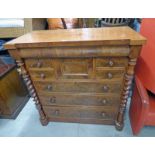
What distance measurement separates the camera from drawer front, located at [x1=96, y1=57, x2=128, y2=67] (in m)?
1.06

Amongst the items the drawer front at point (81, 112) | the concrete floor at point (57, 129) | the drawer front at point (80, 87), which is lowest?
the concrete floor at point (57, 129)

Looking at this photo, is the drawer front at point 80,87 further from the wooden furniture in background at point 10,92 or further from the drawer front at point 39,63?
the wooden furniture in background at point 10,92

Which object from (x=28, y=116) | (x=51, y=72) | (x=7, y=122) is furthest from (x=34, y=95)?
(x=7, y=122)

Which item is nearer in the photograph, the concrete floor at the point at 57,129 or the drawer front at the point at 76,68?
the drawer front at the point at 76,68

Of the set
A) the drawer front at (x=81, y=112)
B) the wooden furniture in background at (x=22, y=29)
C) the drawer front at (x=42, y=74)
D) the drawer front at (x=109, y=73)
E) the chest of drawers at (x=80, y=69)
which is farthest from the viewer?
the wooden furniture in background at (x=22, y=29)

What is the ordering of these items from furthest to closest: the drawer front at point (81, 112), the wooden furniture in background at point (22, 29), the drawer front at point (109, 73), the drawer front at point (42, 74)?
the wooden furniture in background at point (22, 29)
the drawer front at point (81, 112)
the drawer front at point (42, 74)
the drawer front at point (109, 73)

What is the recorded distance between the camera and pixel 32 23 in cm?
155

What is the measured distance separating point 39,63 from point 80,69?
1.08ft

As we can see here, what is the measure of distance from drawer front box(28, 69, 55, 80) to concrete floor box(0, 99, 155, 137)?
62 centimetres

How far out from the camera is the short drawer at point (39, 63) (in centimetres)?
116

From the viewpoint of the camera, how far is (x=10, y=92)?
1661 mm

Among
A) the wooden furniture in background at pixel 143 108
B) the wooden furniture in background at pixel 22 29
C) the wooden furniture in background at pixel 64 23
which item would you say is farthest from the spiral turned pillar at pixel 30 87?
the wooden furniture in background at pixel 143 108

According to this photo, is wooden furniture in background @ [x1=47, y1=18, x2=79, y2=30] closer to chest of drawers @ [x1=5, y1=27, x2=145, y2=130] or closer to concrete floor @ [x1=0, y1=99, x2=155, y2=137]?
chest of drawers @ [x1=5, y1=27, x2=145, y2=130]

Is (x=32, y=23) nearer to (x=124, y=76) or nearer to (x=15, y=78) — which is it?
(x=15, y=78)
